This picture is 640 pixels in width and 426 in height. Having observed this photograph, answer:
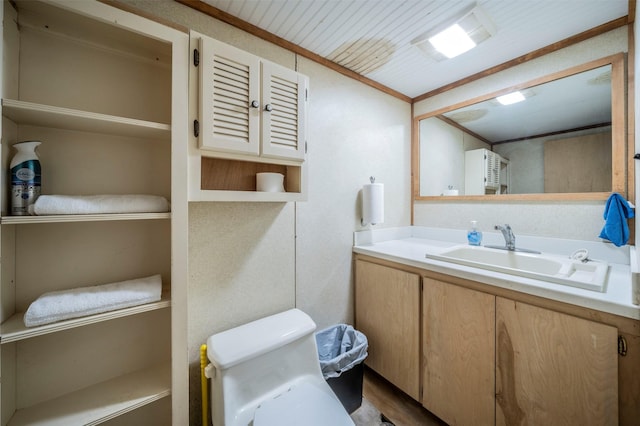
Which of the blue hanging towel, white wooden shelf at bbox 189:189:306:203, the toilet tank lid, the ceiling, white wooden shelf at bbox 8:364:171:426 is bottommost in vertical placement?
white wooden shelf at bbox 8:364:171:426

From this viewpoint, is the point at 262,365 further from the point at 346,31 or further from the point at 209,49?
the point at 346,31

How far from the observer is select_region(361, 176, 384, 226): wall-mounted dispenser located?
70.9 inches

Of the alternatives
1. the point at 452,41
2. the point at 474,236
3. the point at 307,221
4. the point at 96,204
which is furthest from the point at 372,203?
the point at 96,204

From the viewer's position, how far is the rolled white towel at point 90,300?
2.47ft

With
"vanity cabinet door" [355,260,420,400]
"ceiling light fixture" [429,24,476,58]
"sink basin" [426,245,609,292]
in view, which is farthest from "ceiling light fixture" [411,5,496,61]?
"vanity cabinet door" [355,260,420,400]

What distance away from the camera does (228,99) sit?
3.48 feet

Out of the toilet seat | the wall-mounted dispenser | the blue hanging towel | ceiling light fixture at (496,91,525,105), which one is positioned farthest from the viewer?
the wall-mounted dispenser

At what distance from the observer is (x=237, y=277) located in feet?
4.36

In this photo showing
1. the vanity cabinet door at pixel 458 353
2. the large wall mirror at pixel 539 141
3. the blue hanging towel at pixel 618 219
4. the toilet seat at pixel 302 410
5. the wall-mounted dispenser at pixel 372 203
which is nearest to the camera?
the toilet seat at pixel 302 410

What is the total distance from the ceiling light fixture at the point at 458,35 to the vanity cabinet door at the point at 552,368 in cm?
146

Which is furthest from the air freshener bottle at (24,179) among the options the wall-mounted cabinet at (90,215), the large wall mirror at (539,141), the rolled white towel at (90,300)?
the large wall mirror at (539,141)

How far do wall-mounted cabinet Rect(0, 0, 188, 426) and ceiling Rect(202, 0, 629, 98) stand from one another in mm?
608

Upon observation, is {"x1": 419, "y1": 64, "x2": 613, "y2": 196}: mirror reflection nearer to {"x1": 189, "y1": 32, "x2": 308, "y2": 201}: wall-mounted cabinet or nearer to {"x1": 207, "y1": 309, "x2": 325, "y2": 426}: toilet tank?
{"x1": 189, "y1": 32, "x2": 308, "y2": 201}: wall-mounted cabinet

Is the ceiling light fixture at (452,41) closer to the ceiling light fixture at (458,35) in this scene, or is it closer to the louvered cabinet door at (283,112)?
the ceiling light fixture at (458,35)
